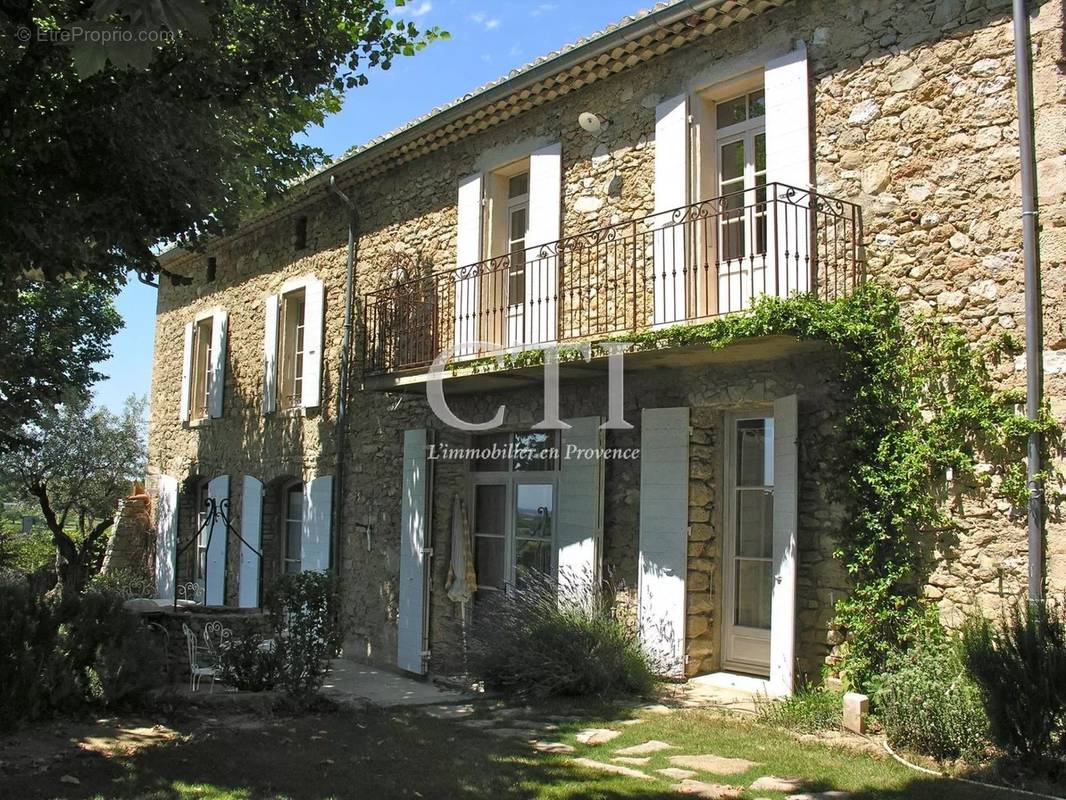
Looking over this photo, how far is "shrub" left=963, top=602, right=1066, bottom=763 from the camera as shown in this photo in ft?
16.5

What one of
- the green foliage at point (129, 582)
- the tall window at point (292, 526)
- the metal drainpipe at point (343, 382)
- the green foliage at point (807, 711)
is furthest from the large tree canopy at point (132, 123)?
the green foliage at point (129, 582)

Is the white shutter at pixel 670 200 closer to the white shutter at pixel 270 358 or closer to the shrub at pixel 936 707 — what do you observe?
the shrub at pixel 936 707

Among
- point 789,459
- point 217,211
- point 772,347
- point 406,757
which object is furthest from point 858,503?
point 217,211

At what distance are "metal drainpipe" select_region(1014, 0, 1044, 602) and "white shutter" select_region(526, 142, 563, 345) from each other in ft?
13.3

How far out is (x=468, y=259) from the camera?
10062 millimetres

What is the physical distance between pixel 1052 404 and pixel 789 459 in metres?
1.76

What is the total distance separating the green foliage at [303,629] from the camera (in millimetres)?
7750

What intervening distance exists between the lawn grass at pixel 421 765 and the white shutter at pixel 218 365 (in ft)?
27.4

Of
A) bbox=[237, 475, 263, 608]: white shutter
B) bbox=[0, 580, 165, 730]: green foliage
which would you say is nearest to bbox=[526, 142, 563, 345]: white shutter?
bbox=[0, 580, 165, 730]: green foliage

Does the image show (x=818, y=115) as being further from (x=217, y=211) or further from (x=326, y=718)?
(x=326, y=718)

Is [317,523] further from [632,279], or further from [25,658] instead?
[632,279]

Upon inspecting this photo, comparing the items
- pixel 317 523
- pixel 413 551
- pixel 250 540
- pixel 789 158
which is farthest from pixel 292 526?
pixel 789 158

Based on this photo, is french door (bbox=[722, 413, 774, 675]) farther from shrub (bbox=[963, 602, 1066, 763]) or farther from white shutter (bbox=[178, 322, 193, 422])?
white shutter (bbox=[178, 322, 193, 422])

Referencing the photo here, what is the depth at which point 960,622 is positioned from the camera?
6.18 meters
